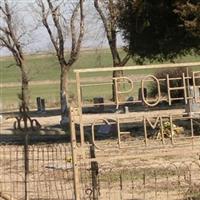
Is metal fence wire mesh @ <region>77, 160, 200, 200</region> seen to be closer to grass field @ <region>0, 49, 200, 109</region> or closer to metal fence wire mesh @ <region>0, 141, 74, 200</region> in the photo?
metal fence wire mesh @ <region>0, 141, 74, 200</region>

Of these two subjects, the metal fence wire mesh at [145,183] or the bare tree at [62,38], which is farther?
the bare tree at [62,38]

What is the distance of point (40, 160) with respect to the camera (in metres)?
17.4

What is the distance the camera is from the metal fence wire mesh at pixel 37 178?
1262 centimetres

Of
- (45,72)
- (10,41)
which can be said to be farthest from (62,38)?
(45,72)

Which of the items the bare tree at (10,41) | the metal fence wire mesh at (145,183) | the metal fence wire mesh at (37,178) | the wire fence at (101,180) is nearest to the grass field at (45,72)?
the bare tree at (10,41)

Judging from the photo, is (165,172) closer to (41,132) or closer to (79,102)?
(79,102)

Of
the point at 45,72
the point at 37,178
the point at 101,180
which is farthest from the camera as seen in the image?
the point at 45,72

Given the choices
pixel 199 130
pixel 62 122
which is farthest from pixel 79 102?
pixel 62 122

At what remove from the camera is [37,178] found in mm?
14617

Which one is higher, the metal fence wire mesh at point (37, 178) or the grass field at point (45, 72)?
the grass field at point (45, 72)

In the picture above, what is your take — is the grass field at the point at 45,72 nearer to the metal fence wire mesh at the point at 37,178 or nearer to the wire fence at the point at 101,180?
the metal fence wire mesh at the point at 37,178

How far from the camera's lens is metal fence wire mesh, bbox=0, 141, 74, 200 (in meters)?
12.6

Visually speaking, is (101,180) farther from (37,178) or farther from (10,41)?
(10,41)

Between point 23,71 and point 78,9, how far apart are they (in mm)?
6523
